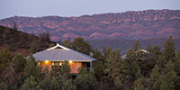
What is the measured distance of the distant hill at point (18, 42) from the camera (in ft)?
192

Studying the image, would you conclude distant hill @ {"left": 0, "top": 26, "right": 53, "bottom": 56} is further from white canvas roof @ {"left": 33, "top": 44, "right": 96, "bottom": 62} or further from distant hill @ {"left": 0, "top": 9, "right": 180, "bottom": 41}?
distant hill @ {"left": 0, "top": 9, "right": 180, "bottom": 41}

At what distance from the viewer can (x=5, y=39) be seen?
2518 inches

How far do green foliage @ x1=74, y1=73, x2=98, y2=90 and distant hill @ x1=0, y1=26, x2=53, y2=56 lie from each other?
30395 millimetres

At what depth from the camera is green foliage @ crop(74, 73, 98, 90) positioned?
27.6m

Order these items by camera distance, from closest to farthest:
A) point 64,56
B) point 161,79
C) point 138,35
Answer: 1. point 161,79
2. point 64,56
3. point 138,35

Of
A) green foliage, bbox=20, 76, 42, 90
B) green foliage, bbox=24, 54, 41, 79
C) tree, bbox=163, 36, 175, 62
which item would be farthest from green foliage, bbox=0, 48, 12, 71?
tree, bbox=163, 36, 175, 62

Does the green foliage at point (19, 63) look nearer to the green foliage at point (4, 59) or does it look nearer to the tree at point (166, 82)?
the green foliage at point (4, 59)

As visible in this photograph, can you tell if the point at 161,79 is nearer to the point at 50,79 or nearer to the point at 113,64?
the point at 113,64

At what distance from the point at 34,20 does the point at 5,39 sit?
308ft

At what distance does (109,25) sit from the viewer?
473ft

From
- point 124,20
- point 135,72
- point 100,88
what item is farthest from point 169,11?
point 100,88

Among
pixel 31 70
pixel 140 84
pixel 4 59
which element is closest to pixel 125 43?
pixel 140 84

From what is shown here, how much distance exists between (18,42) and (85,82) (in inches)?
1614

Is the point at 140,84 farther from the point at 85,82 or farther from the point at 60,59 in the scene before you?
the point at 60,59
